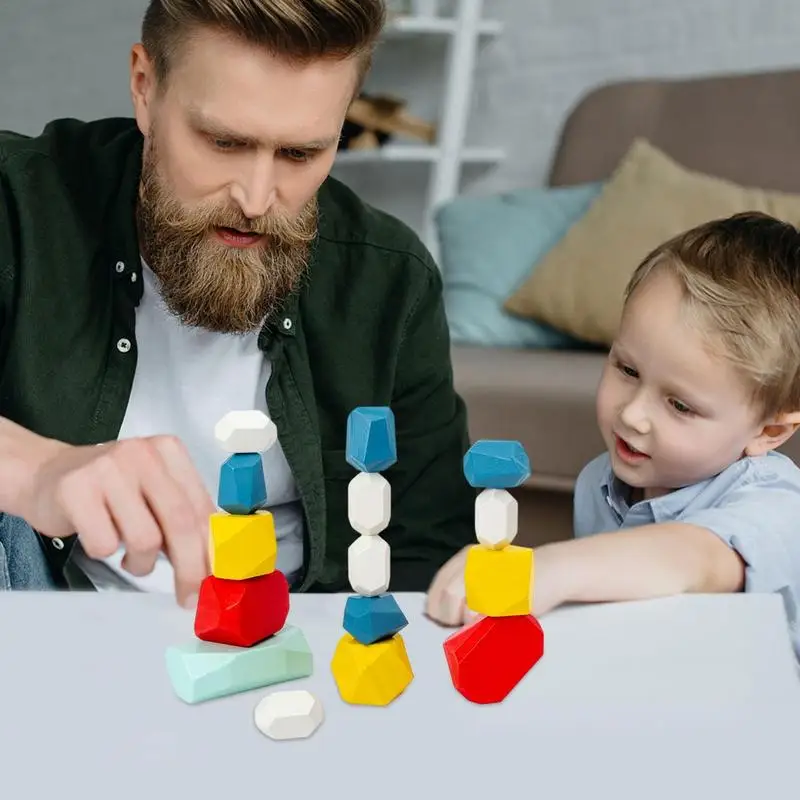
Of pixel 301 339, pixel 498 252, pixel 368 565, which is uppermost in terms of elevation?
pixel 368 565

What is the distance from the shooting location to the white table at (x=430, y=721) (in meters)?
0.55

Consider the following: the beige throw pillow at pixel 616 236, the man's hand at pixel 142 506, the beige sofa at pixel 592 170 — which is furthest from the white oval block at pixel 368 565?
the beige throw pillow at pixel 616 236

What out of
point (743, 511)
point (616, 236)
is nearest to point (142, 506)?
point (743, 511)

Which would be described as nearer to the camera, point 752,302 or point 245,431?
point 245,431

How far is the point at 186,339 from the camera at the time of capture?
1.45 m

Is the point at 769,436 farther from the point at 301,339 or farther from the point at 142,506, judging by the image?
the point at 142,506

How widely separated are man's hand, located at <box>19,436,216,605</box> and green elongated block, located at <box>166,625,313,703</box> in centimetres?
9

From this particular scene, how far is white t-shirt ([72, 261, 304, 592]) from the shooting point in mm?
1421

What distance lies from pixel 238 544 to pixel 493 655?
0.16 meters

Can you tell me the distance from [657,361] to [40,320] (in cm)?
72

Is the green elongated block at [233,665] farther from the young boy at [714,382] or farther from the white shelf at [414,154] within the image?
the white shelf at [414,154]

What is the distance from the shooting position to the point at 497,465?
0.64 meters

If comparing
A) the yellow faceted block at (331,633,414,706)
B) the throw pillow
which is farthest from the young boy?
the throw pillow

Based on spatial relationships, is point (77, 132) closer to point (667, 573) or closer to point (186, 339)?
point (186, 339)
